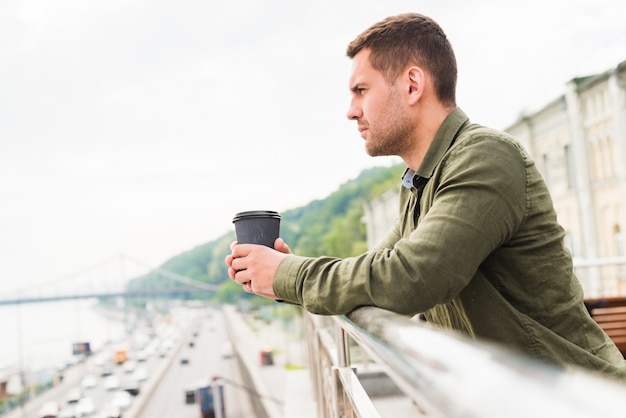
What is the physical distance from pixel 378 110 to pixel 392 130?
0.05m

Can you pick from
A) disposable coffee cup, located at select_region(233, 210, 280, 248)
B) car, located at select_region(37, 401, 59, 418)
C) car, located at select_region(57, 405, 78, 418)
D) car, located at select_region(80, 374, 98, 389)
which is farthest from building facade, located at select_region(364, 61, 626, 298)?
car, located at select_region(80, 374, 98, 389)

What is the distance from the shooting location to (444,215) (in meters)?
0.96

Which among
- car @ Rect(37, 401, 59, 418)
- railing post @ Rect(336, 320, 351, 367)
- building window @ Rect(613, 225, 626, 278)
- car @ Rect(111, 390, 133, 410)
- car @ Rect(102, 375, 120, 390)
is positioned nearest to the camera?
railing post @ Rect(336, 320, 351, 367)

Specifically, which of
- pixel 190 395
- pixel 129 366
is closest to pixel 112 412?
pixel 190 395

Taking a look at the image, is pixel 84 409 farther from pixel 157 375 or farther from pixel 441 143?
pixel 441 143

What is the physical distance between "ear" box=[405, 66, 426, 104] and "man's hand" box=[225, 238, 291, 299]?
396 millimetres

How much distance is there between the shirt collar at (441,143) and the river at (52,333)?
2948 inches

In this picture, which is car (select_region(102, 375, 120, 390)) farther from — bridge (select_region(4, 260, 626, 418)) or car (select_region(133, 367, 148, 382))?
bridge (select_region(4, 260, 626, 418))

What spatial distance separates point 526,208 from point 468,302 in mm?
196

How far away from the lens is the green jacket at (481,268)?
3.11ft

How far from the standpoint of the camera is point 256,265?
1161 mm

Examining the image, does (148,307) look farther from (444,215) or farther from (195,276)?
(444,215)

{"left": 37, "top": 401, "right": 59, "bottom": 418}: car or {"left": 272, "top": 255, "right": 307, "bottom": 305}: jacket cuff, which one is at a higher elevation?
{"left": 272, "top": 255, "right": 307, "bottom": 305}: jacket cuff

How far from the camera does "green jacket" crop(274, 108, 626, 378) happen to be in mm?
949
